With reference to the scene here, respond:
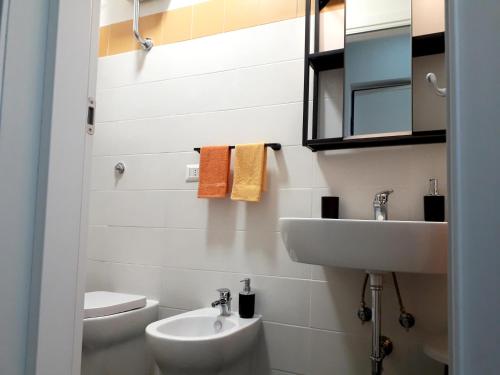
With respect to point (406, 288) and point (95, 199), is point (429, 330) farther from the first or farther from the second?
point (95, 199)

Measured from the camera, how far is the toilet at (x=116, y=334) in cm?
154

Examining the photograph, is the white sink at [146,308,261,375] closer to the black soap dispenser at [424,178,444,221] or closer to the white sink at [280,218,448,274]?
the white sink at [280,218,448,274]

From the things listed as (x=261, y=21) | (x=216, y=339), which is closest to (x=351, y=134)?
(x=261, y=21)

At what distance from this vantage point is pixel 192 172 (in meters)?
1.86

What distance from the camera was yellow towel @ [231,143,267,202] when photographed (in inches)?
64.1

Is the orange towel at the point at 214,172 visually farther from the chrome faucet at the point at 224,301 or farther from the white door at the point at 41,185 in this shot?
the white door at the point at 41,185

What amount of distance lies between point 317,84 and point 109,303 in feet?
4.43

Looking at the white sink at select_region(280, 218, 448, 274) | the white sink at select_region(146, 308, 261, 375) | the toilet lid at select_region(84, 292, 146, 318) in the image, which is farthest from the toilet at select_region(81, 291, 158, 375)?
the white sink at select_region(280, 218, 448, 274)

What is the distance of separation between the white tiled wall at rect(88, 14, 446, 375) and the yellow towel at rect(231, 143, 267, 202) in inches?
3.5

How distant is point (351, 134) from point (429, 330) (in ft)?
2.67

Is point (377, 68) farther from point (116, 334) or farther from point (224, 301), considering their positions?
point (116, 334)

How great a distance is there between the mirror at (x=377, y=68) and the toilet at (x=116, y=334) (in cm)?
124

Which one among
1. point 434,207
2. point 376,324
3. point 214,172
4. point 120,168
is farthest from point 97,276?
point 434,207

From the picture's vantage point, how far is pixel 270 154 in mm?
1716
